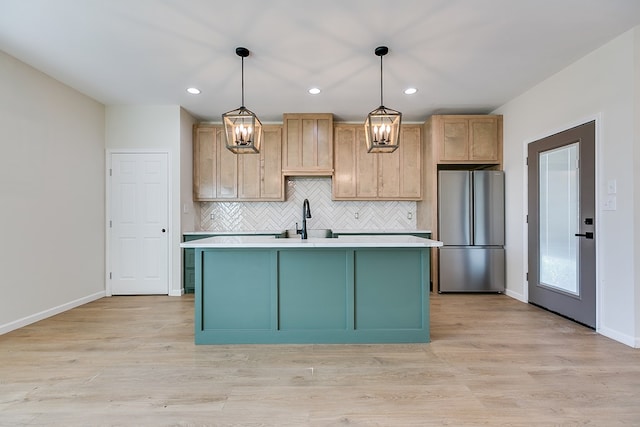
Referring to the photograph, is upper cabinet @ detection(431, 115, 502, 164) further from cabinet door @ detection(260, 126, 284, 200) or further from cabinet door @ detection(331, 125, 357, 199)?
cabinet door @ detection(260, 126, 284, 200)

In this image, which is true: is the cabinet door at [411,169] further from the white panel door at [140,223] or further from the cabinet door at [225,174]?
the white panel door at [140,223]

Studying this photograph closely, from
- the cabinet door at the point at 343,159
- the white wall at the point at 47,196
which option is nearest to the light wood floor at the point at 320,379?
the white wall at the point at 47,196

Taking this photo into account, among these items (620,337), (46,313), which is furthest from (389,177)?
(46,313)

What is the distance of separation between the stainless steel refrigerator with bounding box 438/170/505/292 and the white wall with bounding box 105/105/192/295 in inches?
148

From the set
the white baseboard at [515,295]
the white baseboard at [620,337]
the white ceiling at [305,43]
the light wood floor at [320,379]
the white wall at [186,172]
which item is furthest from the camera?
the white wall at [186,172]

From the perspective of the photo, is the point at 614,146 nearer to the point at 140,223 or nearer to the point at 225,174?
the point at 225,174

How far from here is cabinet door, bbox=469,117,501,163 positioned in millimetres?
4348

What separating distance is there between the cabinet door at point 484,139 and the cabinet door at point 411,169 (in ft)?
2.48

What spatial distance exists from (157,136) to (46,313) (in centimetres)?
249

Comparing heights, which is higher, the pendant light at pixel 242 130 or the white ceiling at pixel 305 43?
the white ceiling at pixel 305 43

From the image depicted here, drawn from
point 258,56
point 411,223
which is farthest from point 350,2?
point 411,223

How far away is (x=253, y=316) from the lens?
259 cm

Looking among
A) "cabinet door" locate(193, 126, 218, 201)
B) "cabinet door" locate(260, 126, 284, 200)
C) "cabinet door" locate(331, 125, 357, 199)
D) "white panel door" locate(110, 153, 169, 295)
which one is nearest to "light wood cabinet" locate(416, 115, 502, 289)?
"cabinet door" locate(331, 125, 357, 199)

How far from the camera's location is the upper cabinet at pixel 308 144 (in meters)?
4.59
